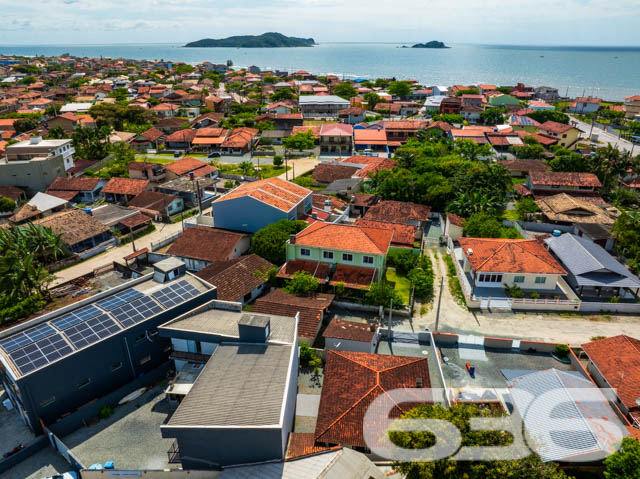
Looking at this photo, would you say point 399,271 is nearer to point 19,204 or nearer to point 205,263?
point 205,263

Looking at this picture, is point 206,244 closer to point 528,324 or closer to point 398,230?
point 398,230

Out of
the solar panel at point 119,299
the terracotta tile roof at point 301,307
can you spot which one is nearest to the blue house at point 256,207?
the terracotta tile roof at point 301,307

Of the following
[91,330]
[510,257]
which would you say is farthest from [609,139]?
[91,330]

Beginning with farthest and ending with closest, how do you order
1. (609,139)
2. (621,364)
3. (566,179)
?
(609,139)
(566,179)
(621,364)

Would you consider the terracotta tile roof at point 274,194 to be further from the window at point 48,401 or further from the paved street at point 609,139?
the paved street at point 609,139

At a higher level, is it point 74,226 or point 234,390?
point 234,390

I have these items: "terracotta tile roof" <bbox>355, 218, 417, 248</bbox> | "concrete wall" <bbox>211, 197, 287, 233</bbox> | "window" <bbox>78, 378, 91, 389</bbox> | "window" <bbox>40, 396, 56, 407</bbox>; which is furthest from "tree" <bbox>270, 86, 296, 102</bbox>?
"window" <bbox>40, 396, 56, 407</bbox>
